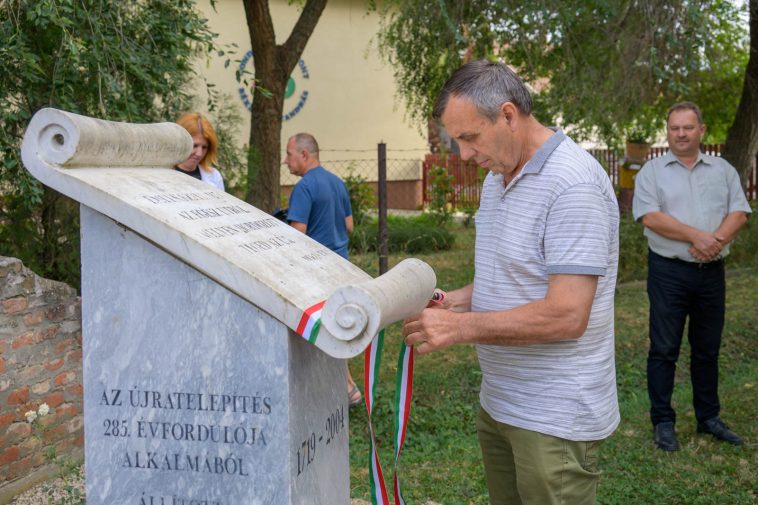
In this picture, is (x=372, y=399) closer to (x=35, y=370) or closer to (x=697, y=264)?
(x=35, y=370)

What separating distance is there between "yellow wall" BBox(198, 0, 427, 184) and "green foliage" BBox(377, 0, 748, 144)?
6.27 m

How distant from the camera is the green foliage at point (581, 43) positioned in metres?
8.09

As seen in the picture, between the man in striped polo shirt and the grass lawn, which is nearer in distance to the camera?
the man in striped polo shirt

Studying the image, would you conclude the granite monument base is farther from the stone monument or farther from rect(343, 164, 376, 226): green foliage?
rect(343, 164, 376, 226): green foliage

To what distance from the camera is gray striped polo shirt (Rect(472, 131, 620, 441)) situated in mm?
2281

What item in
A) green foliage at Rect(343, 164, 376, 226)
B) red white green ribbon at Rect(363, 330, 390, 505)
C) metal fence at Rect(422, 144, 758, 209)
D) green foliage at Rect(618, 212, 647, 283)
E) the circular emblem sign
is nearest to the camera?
red white green ribbon at Rect(363, 330, 390, 505)

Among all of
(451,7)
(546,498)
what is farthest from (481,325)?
(451,7)

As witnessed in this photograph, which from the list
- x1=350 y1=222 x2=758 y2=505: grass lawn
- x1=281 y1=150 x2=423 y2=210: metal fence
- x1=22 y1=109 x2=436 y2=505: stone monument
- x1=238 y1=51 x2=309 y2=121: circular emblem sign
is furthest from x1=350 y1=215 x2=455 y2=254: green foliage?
x1=22 y1=109 x2=436 y2=505: stone monument

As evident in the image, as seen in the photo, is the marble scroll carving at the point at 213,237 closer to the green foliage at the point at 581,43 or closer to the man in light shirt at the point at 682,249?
the man in light shirt at the point at 682,249

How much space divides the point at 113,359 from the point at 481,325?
37.1 inches

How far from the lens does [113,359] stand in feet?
7.23

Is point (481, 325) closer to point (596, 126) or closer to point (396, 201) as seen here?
point (596, 126)

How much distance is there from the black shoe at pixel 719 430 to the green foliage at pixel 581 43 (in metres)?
3.23

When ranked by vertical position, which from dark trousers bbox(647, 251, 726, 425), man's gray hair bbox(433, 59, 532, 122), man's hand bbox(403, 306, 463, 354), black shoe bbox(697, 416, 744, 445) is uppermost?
man's gray hair bbox(433, 59, 532, 122)
